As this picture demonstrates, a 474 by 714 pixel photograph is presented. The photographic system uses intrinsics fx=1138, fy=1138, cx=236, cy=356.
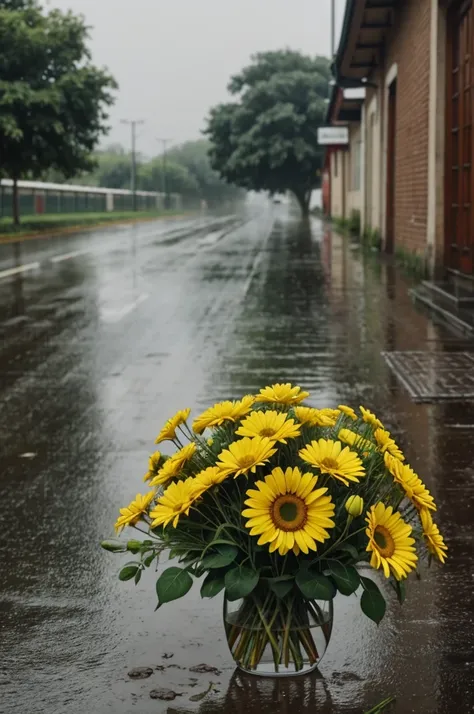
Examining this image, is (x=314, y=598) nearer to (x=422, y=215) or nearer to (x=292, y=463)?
(x=292, y=463)

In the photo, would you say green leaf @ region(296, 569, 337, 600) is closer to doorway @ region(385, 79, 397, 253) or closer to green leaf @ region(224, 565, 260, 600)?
green leaf @ region(224, 565, 260, 600)

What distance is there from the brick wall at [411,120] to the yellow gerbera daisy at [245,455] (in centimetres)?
1474

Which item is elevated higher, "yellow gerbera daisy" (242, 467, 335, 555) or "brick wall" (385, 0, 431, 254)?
"brick wall" (385, 0, 431, 254)

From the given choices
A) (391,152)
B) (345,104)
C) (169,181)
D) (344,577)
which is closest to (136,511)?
(344,577)

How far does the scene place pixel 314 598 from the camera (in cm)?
330

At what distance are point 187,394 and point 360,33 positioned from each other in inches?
668

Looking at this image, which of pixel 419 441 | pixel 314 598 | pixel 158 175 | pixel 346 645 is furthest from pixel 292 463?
pixel 158 175

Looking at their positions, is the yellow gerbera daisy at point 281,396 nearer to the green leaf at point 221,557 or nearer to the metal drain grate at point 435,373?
the green leaf at point 221,557

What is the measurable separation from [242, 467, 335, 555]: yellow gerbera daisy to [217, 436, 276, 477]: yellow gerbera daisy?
54mm

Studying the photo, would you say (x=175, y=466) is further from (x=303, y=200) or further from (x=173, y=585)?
(x=303, y=200)

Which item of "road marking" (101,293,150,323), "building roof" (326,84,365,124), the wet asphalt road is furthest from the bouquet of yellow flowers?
"building roof" (326,84,365,124)

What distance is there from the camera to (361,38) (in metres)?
24.5

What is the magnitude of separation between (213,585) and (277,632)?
26 centimetres

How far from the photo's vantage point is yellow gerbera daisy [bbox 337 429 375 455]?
3.52 m
